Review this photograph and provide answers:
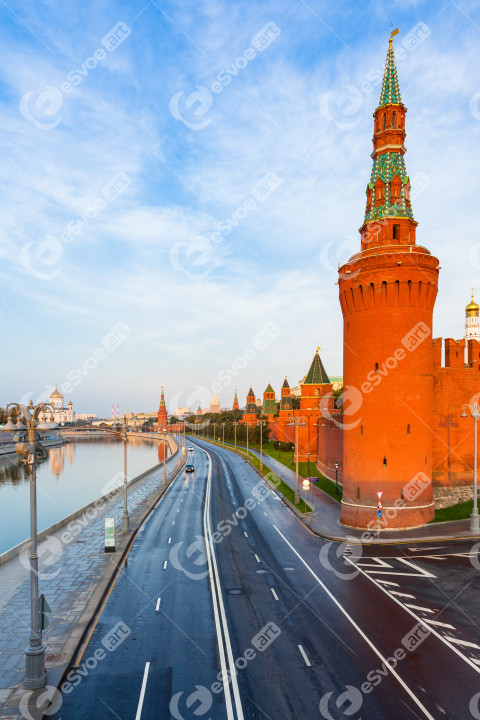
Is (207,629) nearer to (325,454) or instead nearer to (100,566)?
(100,566)

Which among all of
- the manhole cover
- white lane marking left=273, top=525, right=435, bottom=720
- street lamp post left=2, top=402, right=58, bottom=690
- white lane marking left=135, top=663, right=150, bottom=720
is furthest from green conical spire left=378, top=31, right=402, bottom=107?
the manhole cover

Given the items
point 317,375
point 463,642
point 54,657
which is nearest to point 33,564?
point 54,657

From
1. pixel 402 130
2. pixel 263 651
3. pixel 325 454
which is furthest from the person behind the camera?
pixel 325 454

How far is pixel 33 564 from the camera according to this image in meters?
13.0

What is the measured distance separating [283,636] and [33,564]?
8041 millimetres

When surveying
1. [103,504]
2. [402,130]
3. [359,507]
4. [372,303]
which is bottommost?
[103,504]

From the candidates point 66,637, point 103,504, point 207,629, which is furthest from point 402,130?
point 103,504

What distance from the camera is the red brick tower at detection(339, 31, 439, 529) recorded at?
2948cm

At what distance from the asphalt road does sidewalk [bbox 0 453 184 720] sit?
77 centimetres

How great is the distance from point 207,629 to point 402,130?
101 ft

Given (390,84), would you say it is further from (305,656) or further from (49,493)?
(49,493)

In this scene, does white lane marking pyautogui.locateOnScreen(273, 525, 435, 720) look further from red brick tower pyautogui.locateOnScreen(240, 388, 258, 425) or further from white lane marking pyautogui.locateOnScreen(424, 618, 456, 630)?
red brick tower pyautogui.locateOnScreen(240, 388, 258, 425)

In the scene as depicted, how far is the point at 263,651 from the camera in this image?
14.4m

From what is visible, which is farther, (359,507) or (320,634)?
(359,507)
